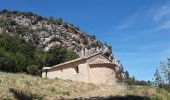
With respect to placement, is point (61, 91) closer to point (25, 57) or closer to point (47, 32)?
point (25, 57)

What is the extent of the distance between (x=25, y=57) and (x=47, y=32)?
39.3m

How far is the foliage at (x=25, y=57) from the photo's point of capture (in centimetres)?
8512

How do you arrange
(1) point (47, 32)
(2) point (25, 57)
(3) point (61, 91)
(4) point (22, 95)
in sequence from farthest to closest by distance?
(1) point (47, 32) < (2) point (25, 57) < (3) point (61, 91) < (4) point (22, 95)

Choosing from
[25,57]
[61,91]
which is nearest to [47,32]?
[25,57]

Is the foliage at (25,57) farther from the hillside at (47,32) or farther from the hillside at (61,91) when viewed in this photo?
the hillside at (61,91)

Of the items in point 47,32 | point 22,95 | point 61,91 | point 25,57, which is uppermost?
point 47,32

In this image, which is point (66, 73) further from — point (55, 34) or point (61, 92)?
point (55, 34)

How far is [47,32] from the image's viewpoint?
13212cm

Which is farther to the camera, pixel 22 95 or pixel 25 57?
pixel 25 57

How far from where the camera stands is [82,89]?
45.2m

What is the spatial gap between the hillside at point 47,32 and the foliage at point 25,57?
21900 millimetres

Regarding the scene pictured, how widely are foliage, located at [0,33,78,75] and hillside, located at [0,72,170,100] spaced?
38664 millimetres

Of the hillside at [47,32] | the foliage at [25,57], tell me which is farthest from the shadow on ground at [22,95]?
the hillside at [47,32]

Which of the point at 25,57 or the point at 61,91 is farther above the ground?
the point at 25,57
